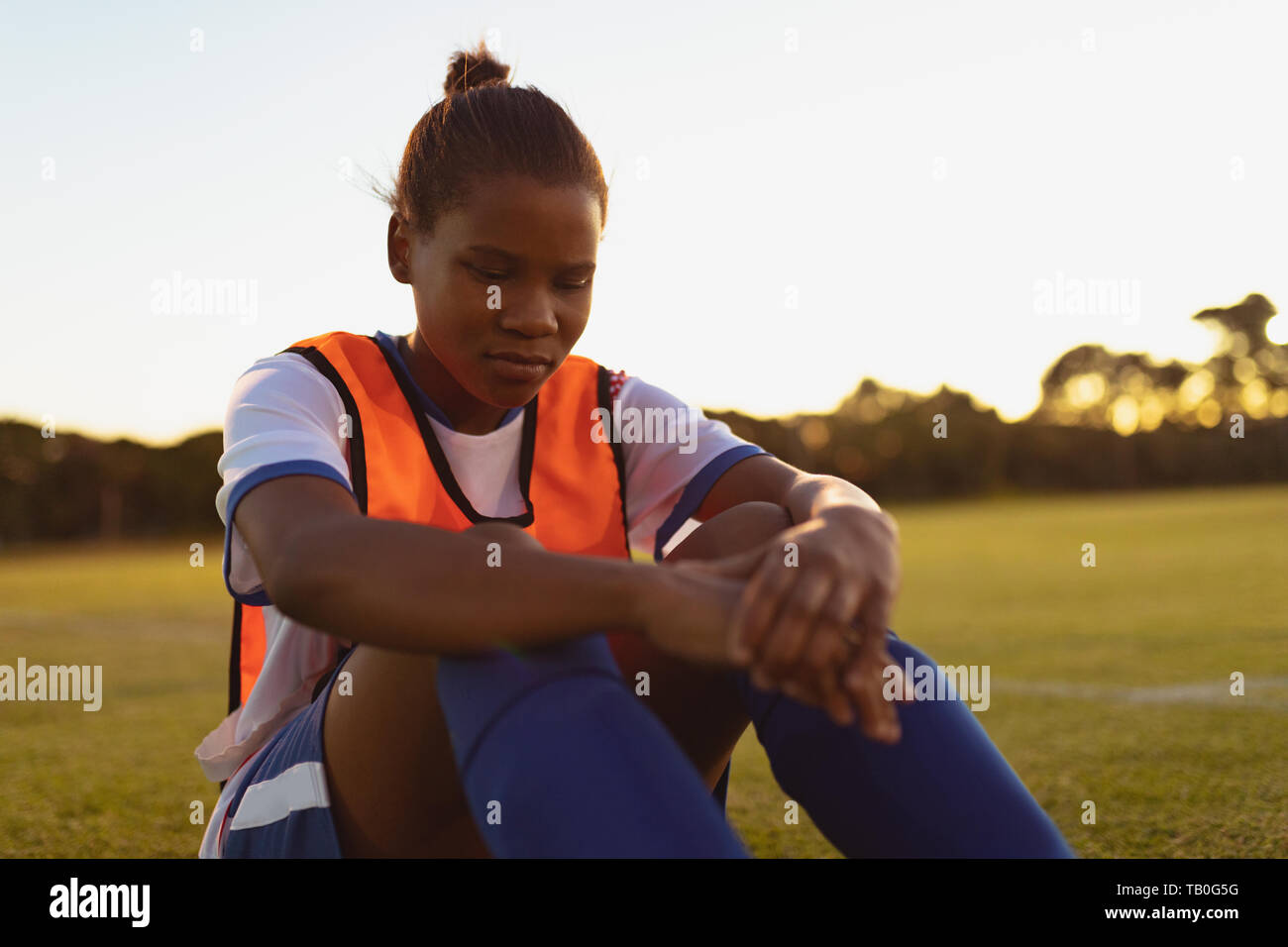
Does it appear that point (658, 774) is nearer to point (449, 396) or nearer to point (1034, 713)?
point (449, 396)

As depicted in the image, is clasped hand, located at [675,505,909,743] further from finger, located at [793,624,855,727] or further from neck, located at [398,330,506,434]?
neck, located at [398,330,506,434]

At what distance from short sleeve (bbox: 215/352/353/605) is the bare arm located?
0.19 m

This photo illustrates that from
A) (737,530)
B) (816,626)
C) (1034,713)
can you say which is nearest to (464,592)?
(816,626)

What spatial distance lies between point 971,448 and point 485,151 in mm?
50217

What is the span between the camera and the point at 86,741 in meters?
3.80

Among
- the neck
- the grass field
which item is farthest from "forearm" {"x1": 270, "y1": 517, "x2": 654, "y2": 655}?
the grass field

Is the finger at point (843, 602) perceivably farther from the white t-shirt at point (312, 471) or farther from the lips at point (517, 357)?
the lips at point (517, 357)

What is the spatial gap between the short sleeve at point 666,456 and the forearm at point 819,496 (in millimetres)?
316

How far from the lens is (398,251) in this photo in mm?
1871

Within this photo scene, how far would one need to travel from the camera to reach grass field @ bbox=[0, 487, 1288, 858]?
99.0 inches

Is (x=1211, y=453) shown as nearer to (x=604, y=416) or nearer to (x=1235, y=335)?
(x=1235, y=335)

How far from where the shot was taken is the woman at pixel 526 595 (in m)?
1.08

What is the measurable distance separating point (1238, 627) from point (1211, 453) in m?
→ 47.3

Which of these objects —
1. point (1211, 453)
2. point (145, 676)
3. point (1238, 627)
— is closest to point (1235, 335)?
point (1211, 453)
